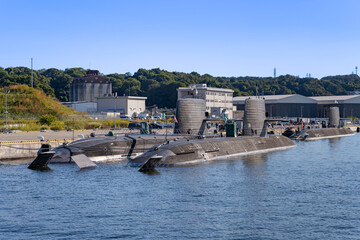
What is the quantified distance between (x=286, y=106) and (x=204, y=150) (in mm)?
108813

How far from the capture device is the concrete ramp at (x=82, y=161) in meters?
39.8

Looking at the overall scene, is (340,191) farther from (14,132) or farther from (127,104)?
(127,104)

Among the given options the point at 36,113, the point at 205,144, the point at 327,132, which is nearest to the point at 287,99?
the point at 327,132

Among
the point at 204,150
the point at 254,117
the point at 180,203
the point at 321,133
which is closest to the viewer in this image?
the point at 180,203

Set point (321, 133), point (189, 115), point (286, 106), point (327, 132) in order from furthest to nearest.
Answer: point (286, 106)
point (327, 132)
point (321, 133)
point (189, 115)

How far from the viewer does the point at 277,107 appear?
5906 inches

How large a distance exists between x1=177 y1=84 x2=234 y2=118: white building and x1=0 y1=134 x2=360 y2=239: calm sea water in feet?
283

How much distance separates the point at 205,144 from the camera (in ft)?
161

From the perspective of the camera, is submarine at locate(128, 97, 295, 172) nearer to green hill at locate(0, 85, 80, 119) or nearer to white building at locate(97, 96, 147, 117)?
green hill at locate(0, 85, 80, 119)

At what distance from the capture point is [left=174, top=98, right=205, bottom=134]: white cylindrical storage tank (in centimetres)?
5497

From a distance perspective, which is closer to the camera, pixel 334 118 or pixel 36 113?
pixel 36 113

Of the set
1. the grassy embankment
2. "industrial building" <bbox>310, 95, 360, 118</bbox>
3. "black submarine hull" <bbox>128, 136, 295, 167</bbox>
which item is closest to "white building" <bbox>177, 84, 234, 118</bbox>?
the grassy embankment

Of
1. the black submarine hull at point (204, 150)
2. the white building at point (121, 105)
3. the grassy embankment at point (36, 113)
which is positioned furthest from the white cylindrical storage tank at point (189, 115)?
the white building at point (121, 105)

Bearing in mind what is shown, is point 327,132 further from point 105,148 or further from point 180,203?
point 180,203
